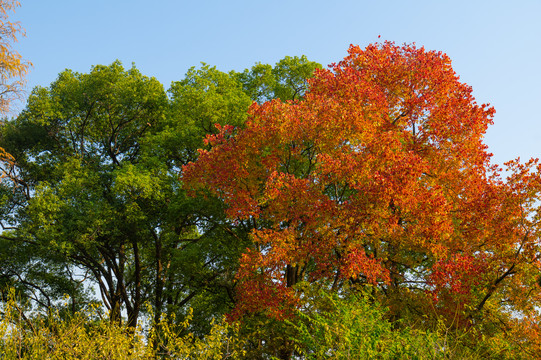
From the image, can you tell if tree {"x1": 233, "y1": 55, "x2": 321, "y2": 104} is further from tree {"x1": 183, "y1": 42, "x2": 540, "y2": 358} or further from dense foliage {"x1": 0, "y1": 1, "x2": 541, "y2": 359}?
tree {"x1": 183, "y1": 42, "x2": 540, "y2": 358}

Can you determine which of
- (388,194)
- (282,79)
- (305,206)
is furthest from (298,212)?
(282,79)

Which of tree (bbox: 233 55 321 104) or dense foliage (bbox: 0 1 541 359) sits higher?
tree (bbox: 233 55 321 104)

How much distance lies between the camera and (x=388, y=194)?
1082 centimetres

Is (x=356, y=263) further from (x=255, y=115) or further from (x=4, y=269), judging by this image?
(x=4, y=269)

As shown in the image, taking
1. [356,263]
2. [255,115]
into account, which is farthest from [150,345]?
[255,115]

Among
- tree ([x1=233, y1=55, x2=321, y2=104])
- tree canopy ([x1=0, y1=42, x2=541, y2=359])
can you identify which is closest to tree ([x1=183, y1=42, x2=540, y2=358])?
tree canopy ([x1=0, y1=42, x2=541, y2=359])

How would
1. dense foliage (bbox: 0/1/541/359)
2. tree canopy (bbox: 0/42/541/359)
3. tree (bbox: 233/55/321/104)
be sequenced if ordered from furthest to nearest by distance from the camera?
tree (bbox: 233/55/321/104)
tree canopy (bbox: 0/42/541/359)
dense foliage (bbox: 0/1/541/359)

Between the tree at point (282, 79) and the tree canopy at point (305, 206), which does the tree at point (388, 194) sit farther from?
the tree at point (282, 79)

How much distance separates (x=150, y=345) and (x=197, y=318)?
9717 mm

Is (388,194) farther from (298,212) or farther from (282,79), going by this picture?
(282,79)

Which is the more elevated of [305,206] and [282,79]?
[282,79]

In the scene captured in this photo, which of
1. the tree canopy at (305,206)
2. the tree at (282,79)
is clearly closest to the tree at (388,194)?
the tree canopy at (305,206)

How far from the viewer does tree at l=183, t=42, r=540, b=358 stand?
1121 centimetres

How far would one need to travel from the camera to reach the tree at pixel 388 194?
1121 centimetres
